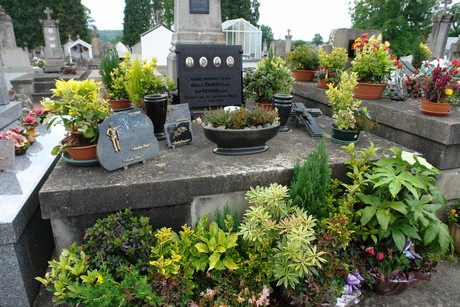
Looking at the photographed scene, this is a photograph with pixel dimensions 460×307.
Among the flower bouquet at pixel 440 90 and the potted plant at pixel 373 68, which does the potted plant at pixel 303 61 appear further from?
the flower bouquet at pixel 440 90

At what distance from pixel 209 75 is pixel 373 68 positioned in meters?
2.44

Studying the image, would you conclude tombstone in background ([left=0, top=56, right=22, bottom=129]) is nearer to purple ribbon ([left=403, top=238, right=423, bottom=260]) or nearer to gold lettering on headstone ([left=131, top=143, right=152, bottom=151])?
gold lettering on headstone ([left=131, top=143, right=152, bottom=151])

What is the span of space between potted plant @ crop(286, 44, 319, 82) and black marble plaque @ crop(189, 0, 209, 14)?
1.97m

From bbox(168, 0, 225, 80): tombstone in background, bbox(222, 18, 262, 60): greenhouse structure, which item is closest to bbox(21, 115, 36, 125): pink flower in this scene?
bbox(168, 0, 225, 80): tombstone in background

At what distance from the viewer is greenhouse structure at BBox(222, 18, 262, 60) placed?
2795cm

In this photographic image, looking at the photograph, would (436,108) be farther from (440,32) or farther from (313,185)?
(440,32)

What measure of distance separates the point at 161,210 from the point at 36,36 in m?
39.8

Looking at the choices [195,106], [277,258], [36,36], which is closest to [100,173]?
[277,258]

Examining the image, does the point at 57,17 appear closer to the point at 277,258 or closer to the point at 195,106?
the point at 195,106

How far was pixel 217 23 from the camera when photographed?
576 centimetres

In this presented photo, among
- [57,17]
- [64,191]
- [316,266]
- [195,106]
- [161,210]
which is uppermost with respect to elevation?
[57,17]

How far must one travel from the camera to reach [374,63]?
464 centimetres

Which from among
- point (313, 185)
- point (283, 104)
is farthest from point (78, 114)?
point (283, 104)

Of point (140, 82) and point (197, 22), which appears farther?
point (197, 22)
